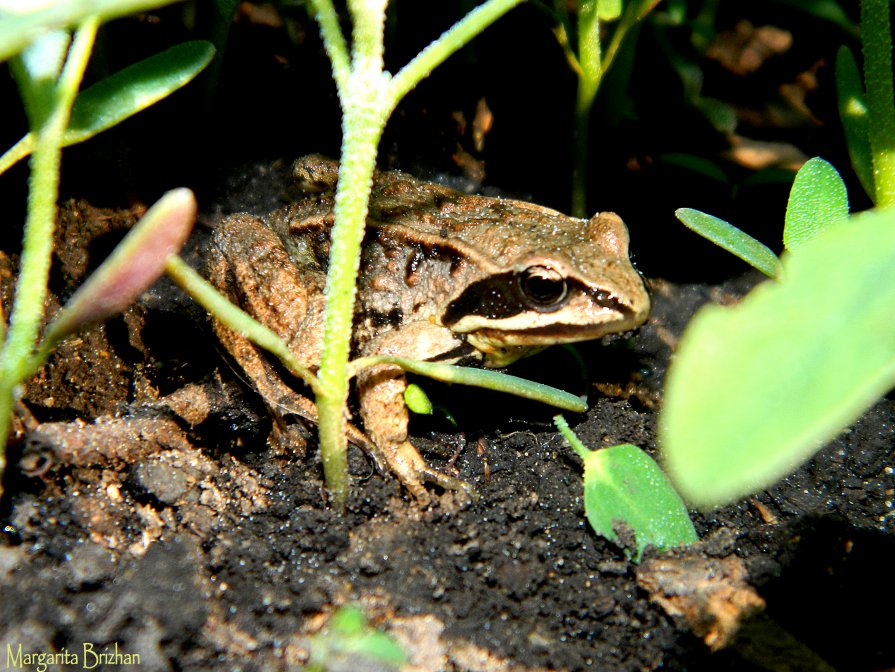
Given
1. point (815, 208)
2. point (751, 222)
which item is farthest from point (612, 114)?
point (815, 208)

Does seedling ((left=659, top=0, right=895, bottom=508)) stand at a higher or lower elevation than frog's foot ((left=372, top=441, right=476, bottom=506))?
higher

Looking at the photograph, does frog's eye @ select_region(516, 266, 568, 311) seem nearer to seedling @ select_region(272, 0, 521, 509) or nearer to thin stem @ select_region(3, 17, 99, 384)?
seedling @ select_region(272, 0, 521, 509)

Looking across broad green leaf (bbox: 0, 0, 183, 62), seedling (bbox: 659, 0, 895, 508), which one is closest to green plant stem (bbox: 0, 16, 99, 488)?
broad green leaf (bbox: 0, 0, 183, 62)

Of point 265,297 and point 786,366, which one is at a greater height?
point 786,366

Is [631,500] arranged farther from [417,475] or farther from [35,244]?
[35,244]

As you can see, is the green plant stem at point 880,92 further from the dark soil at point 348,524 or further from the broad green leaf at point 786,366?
the broad green leaf at point 786,366

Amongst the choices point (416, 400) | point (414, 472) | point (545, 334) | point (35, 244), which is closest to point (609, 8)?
point (545, 334)
